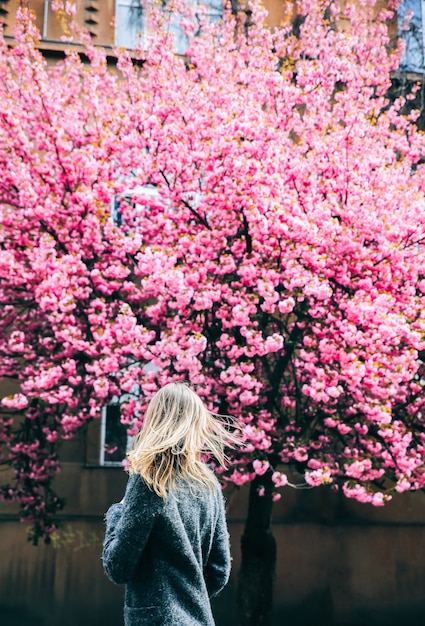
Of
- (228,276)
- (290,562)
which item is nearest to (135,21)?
(228,276)

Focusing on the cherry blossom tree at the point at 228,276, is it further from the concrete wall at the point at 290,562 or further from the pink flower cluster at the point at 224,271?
the concrete wall at the point at 290,562

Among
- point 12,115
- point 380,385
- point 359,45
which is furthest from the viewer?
point 359,45

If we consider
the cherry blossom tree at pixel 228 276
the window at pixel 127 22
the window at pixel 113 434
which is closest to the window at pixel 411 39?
the cherry blossom tree at pixel 228 276

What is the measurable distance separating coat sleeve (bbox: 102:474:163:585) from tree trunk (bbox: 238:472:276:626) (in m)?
5.91

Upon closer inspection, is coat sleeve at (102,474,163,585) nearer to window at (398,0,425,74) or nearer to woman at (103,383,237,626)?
woman at (103,383,237,626)

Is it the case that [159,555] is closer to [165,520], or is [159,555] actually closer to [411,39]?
[165,520]

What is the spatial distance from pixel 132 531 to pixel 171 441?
0.36 metres

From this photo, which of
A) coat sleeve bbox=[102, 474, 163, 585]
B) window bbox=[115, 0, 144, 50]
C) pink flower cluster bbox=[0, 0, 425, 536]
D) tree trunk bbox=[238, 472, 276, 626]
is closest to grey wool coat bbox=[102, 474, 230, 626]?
coat sleeve bbox=[102, 474, 163, 585]

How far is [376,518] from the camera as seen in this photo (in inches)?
432

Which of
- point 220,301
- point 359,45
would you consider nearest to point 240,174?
point 220,301

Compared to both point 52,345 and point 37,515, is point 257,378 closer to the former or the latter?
point 52,345

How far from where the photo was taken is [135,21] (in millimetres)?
12148

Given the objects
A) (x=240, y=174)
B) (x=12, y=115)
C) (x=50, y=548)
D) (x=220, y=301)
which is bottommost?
(x=50, y=548)

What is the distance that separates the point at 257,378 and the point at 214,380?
69 centimetres
